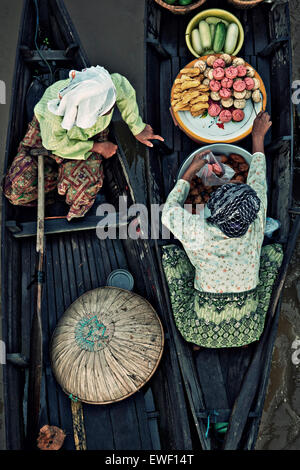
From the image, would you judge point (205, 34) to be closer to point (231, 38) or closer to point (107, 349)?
point (231, 38)

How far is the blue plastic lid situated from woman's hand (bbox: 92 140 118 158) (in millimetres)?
837

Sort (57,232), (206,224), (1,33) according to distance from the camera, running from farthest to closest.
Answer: (1,33), (57,232), (206,224)

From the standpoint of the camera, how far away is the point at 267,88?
262cm

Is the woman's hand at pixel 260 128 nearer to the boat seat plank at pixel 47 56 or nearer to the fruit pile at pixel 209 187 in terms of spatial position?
the fruit pile at pixel 209 187

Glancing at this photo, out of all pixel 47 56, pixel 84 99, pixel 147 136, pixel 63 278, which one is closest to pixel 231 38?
pixel 147 136

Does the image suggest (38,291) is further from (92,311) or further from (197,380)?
(197,380)

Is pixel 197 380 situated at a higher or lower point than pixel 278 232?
lower

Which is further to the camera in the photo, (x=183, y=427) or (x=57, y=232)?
(x=57, y=232)

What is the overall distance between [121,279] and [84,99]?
1251 mm

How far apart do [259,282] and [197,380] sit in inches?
28.8

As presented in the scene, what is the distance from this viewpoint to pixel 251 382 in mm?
2072

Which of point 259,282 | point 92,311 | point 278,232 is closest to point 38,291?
point 92,311

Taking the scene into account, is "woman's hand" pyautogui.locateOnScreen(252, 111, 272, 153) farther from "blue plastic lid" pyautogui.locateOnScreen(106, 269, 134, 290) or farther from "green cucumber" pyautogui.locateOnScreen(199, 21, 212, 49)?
"blue plastic lid" pyautogui.locateOnScreen(106, 269, 134, 290)
